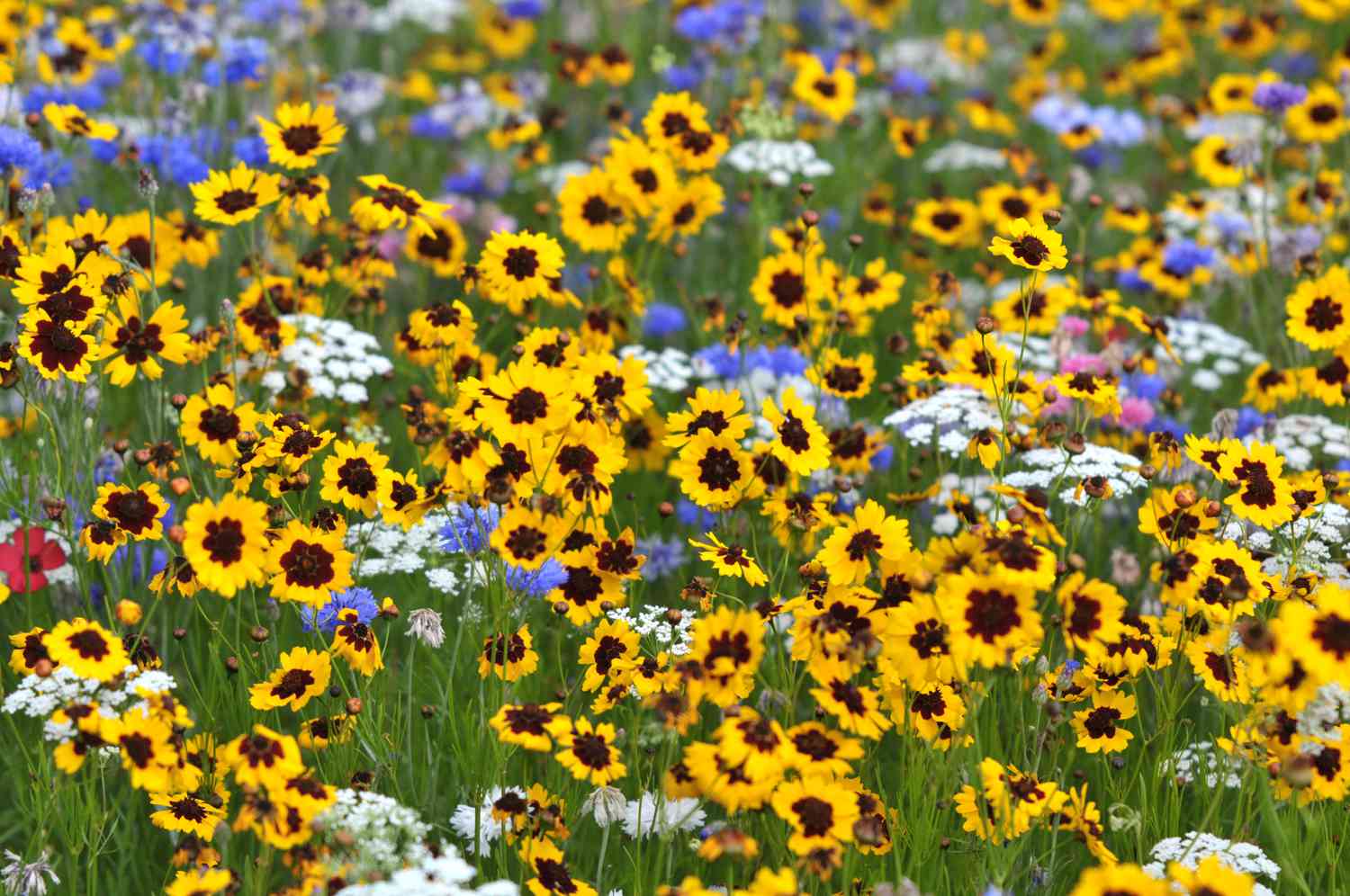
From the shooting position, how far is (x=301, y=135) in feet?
16.6

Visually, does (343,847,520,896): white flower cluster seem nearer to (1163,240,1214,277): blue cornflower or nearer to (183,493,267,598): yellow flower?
(183,493,267,598): yellow flower

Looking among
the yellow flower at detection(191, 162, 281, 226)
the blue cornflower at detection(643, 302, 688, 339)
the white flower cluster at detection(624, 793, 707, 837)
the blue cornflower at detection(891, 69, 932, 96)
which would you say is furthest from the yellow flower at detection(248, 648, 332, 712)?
the blue cornflower at detection(891, 69, 932, 96)

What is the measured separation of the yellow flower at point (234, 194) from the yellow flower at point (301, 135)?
0.33 ft

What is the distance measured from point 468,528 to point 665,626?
80cm

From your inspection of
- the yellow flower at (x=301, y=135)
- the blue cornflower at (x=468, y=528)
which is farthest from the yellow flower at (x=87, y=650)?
the yellow flower at (x=301, y=135)

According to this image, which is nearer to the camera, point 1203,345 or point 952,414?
point 952,414

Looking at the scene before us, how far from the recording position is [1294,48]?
10.8 meters

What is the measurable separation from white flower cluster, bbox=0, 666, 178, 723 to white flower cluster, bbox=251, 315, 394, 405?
5.25 ft

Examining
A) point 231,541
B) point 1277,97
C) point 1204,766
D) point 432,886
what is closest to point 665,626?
point 231,541

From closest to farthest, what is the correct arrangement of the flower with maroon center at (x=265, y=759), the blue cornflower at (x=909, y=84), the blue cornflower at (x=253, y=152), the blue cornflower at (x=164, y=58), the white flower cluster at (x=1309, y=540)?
the flower with maroon center at (x=265, y=759)
the white flower cluster at (x=1309, y=540)
the blue cornflower at (x=253, y=152)
the blue cornflower at (x=164, y=58)
the blue cornflower at (x=909, y=84)

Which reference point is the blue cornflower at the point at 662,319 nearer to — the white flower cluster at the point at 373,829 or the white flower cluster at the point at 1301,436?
the white flower cluster at the point at 1301,436

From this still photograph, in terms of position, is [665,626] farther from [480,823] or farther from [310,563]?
[310,563]

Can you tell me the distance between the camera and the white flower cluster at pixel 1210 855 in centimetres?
353

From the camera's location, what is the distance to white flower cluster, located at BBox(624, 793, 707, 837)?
3.73 meters
